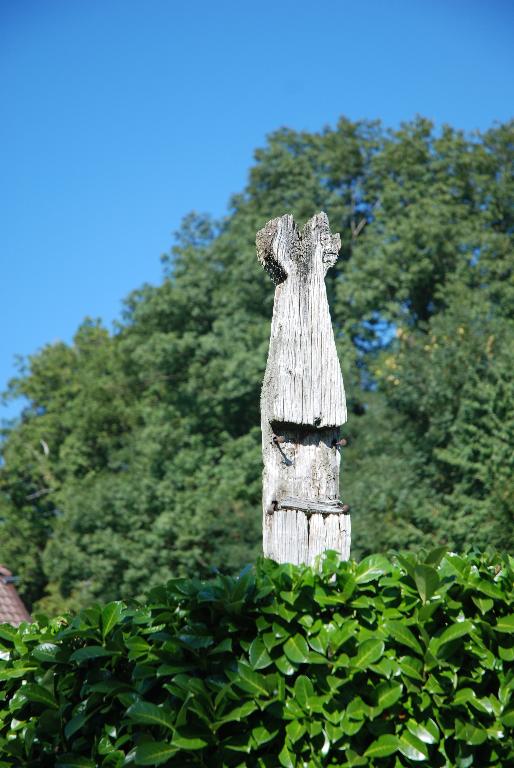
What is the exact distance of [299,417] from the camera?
5484mm

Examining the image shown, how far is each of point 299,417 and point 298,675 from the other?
4.98 feet

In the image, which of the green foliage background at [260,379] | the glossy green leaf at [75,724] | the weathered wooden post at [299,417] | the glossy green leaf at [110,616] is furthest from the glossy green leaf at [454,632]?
the green foliage background at [260,379]

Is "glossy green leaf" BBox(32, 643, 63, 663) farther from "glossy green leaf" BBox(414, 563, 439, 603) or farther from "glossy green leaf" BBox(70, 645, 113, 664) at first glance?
"glossy green leaf" BBox(414, 563, 439, 603)

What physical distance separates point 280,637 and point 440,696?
0.78 metres

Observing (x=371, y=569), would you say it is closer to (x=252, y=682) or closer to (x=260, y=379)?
(x=252, y=682)

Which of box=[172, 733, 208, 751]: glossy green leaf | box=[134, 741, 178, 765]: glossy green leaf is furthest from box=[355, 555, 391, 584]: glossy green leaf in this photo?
box=[134, 741, 178, 765]: glossy green leaf

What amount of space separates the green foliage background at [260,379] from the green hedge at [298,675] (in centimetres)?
1541

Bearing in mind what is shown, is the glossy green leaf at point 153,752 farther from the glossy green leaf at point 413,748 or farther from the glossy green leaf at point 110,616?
the glossy green leaf at point 413,748

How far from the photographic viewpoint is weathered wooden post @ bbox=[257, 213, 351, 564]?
5430 millimetres

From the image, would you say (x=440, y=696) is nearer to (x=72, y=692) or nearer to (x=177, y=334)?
(x=72, y=692)

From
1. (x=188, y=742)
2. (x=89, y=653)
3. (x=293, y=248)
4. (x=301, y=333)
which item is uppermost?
(x=293, y=248)

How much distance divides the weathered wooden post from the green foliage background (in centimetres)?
1468

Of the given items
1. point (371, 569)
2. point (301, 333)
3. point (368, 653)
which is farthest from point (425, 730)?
point (301, 333)

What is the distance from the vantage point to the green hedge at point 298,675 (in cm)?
436
